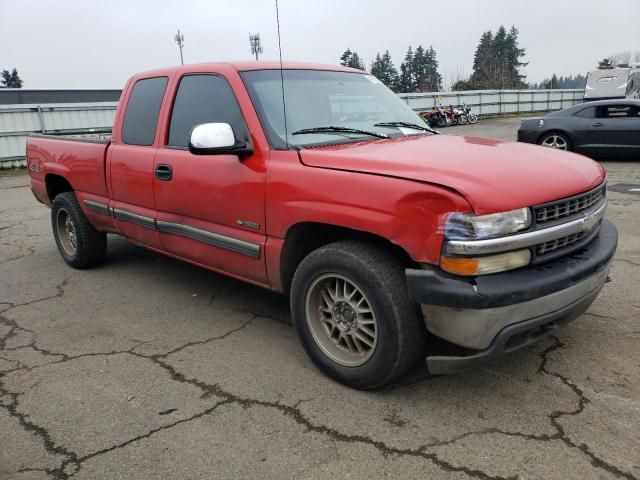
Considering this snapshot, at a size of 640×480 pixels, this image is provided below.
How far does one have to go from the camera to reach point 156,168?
13.0 feet

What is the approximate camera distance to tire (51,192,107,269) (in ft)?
→ 16.9

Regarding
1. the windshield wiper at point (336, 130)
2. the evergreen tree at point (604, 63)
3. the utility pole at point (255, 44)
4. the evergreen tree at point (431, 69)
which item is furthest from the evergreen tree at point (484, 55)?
the windshield wiper at point (336, 130)

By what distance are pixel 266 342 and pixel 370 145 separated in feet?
4.89

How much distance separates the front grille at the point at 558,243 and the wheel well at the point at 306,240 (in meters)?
0.75

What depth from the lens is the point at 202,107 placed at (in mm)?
3773

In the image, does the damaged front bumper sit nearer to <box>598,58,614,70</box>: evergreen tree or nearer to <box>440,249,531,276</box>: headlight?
<box>440,249,531,276</box>: headlight

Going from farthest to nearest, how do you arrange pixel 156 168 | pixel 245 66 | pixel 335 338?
pixel 156 168 → pixel 245 66 → pixel 335 338

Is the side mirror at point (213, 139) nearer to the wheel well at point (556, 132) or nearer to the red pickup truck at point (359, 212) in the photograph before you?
the red pickup truck at point (359, 212)

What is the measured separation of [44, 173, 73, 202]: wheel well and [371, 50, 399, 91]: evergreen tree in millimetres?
56533

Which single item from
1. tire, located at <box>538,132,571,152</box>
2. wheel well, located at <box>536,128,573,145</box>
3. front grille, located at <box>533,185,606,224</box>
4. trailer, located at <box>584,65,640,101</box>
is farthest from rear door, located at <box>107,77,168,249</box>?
trailer, located at <box>584,65,640,101</box>

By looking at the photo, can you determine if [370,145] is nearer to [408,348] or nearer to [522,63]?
[408,348]

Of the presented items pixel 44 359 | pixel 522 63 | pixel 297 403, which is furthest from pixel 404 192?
pixel 522 63

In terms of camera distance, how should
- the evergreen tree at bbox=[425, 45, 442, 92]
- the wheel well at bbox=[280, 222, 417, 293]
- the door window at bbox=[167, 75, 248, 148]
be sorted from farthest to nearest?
the evergreen tree at bbox=[425, 45, 442, 92], the door window at bbox=[167, 75, 248, 148], the wheel well at bbox=[280, 222, 417, 293]

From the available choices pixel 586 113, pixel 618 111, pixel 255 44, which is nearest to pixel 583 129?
pixel 586 113
